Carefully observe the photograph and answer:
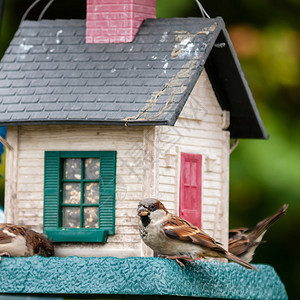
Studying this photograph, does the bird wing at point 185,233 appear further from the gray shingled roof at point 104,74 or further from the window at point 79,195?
the gray shingled roof at point 104,74

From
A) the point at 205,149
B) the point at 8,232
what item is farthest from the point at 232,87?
the point at 8,232

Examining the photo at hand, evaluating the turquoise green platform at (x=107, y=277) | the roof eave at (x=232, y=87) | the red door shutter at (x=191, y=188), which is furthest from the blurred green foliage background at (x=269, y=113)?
the turquoise green platform at (x=107, y=277)

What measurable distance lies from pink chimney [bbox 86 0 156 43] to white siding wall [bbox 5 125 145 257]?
698mm

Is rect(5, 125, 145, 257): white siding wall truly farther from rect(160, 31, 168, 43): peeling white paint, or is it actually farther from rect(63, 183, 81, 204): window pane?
rect(160, 31, 168, 43): peeling white paint

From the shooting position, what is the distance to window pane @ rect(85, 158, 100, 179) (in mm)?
7828

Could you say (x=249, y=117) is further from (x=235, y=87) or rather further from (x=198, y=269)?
(x=198, y=269)

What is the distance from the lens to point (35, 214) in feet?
26.1

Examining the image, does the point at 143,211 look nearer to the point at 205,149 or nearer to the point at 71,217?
the point at 71,217

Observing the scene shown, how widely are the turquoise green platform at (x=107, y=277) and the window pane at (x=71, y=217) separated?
1.37 ft

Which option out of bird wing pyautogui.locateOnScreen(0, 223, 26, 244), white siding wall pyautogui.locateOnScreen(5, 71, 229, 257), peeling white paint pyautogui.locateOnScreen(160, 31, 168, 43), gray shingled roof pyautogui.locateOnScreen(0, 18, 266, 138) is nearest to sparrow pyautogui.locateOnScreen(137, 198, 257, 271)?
white siding wall pyautogui.locateOnScreen(5, 71, 229, 257)

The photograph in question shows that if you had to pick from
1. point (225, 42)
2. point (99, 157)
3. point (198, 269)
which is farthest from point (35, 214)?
point (225, 42)

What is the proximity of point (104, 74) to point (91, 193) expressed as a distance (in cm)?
77

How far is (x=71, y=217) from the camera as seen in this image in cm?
786

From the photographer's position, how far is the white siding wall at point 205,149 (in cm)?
781
